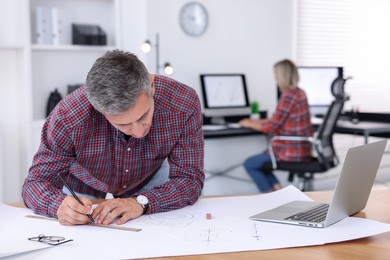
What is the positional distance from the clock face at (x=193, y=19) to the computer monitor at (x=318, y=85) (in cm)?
104

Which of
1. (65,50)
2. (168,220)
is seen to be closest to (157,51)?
(65,50)

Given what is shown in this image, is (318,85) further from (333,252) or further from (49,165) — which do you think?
(333,252)

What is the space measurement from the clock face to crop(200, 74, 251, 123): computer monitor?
411 mm

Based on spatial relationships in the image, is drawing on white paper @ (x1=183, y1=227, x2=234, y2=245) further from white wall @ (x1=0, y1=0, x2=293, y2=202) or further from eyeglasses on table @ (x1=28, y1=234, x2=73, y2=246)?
white wall @ (x1=0, y1=0, x2=293, y2=202)

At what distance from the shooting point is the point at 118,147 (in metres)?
2.02

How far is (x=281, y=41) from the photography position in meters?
5.60

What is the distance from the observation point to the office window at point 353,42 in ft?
19.3

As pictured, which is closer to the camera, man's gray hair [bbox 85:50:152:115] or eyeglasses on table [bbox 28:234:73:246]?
eyeglasses on table [bbox 28:234:73:246]

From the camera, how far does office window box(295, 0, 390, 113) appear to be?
19.3 feet

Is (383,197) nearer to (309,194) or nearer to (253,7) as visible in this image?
(309,194)

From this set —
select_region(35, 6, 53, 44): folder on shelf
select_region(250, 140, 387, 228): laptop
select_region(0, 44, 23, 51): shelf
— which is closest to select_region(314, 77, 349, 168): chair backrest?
select_region(35, 6, 53, 44): folder on shelf

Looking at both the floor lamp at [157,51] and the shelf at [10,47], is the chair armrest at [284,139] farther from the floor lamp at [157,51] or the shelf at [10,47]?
the shelf at [10,47]

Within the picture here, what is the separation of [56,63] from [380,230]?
3.23 metres

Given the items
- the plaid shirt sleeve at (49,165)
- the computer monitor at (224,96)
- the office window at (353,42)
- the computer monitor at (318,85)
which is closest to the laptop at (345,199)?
the plaid shirt sleeve at (49,165)
